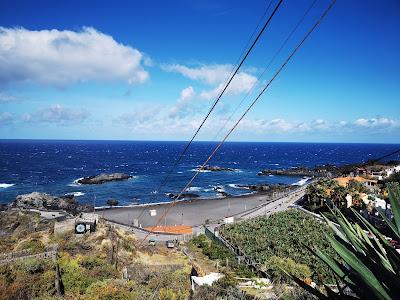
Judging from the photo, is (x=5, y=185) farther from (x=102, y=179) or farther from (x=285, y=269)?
(x=285, y=269)

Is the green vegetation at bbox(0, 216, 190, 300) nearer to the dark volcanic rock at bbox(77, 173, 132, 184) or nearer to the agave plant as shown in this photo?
the agave plant

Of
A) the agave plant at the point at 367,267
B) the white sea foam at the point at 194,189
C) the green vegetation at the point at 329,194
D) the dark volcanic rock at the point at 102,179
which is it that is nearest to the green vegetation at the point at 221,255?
the green vegetation at the point at 329,194

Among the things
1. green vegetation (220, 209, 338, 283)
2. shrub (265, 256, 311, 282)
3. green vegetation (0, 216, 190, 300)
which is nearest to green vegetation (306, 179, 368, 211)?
green vegetation (220, 209, 338, 283)

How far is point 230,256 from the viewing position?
86.9ft

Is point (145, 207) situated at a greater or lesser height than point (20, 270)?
lesser

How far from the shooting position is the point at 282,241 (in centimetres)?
2977

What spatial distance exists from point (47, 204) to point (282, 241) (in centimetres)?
4270

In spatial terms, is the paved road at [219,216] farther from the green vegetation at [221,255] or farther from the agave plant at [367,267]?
the agave plant at [367,267]

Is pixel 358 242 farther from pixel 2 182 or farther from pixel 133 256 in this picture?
pixel 2 182

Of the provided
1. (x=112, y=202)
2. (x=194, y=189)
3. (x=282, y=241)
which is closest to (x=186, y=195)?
(x=194, y=189)

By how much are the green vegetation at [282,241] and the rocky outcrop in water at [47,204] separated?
1164 inches

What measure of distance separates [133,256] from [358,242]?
80.0 ft

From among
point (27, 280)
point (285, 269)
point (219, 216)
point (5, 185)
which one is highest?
point (27, 280)

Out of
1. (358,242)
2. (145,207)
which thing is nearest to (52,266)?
(358,242)
